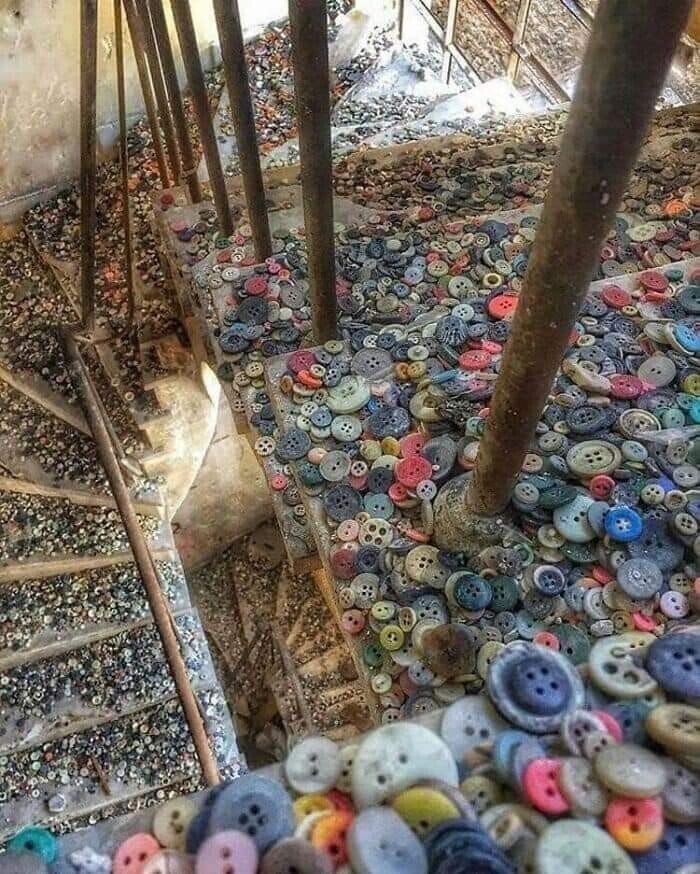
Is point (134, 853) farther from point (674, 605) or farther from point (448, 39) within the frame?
point (448, 39)

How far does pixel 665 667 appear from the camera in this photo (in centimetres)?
183

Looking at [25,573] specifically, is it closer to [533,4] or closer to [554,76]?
[554,76]

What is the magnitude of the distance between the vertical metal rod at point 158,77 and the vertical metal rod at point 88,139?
0.80m

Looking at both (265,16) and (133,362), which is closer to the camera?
(133,362)

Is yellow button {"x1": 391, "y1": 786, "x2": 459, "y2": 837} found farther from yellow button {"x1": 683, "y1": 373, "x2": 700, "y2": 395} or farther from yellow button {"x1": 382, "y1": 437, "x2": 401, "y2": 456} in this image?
yellow button {"x1": 683, "y1": 373, "x2": 700, "y2": 395}

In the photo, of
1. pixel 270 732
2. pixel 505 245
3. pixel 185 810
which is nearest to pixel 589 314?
pixel 505 245

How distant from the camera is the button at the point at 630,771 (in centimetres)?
160

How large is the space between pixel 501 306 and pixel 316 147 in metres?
1.11

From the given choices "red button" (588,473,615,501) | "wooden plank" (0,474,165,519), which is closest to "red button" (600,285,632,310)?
"red button" (588,473,615,501)

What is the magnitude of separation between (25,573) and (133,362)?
1.69 meters

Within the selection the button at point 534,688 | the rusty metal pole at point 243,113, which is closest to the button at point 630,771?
the button at point 534,688

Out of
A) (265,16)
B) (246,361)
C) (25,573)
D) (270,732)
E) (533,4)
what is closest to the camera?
(246,361)

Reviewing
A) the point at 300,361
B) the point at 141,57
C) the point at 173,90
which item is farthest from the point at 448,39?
the point at 300,361

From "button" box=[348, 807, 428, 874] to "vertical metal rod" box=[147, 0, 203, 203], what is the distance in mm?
4228
